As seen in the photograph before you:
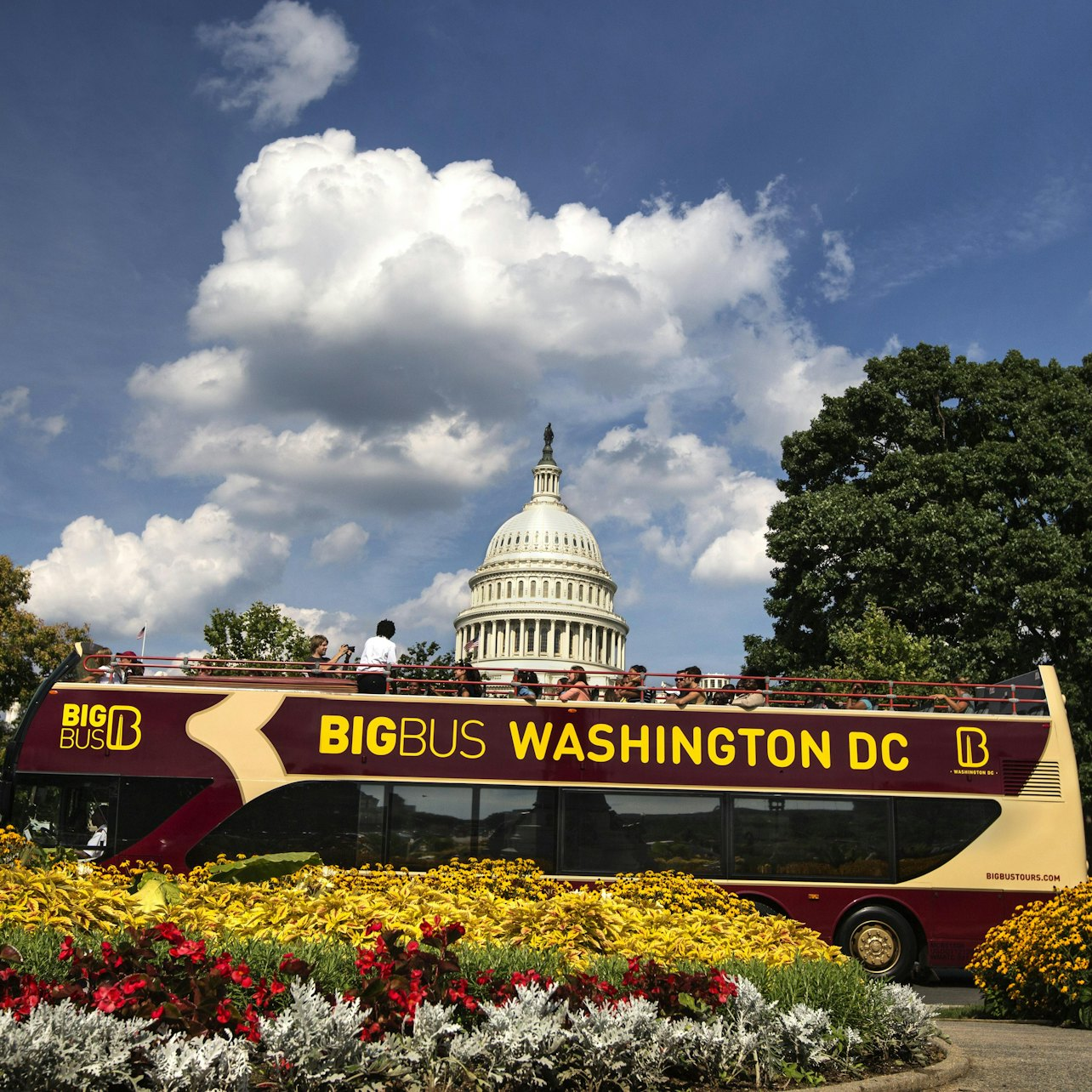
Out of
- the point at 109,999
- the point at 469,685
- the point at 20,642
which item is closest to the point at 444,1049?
the point at 109,999

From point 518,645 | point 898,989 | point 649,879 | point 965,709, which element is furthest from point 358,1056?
point 518,645

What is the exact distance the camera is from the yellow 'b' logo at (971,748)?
15.7 metres

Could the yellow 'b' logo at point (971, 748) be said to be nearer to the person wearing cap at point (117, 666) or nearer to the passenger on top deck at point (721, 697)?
the passenger on top deck at point (721, 697)

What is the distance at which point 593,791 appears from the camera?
15.2 meters

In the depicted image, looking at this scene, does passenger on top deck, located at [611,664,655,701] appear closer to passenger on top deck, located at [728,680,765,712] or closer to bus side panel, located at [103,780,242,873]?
passenger on top deck, located at [728,680,765,712]

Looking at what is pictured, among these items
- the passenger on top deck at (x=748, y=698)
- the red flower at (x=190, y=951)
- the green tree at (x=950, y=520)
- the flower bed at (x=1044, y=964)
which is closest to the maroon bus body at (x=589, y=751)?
the passenger on top deck at (x=748, y=698)

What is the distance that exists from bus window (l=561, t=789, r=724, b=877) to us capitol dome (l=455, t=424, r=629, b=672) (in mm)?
110405

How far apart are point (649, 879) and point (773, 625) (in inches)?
1009

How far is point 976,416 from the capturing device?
117ft

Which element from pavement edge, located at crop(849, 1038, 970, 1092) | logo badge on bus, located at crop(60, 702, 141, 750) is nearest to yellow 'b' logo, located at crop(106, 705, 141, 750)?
logo badge on bus, located at crop(60, 702, 141, 750)

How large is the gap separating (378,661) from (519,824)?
292 cm

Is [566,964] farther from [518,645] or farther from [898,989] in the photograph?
[518,645]

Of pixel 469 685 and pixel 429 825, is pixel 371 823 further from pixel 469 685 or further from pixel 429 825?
pixel 469 685

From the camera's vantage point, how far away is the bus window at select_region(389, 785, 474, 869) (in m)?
14.9
